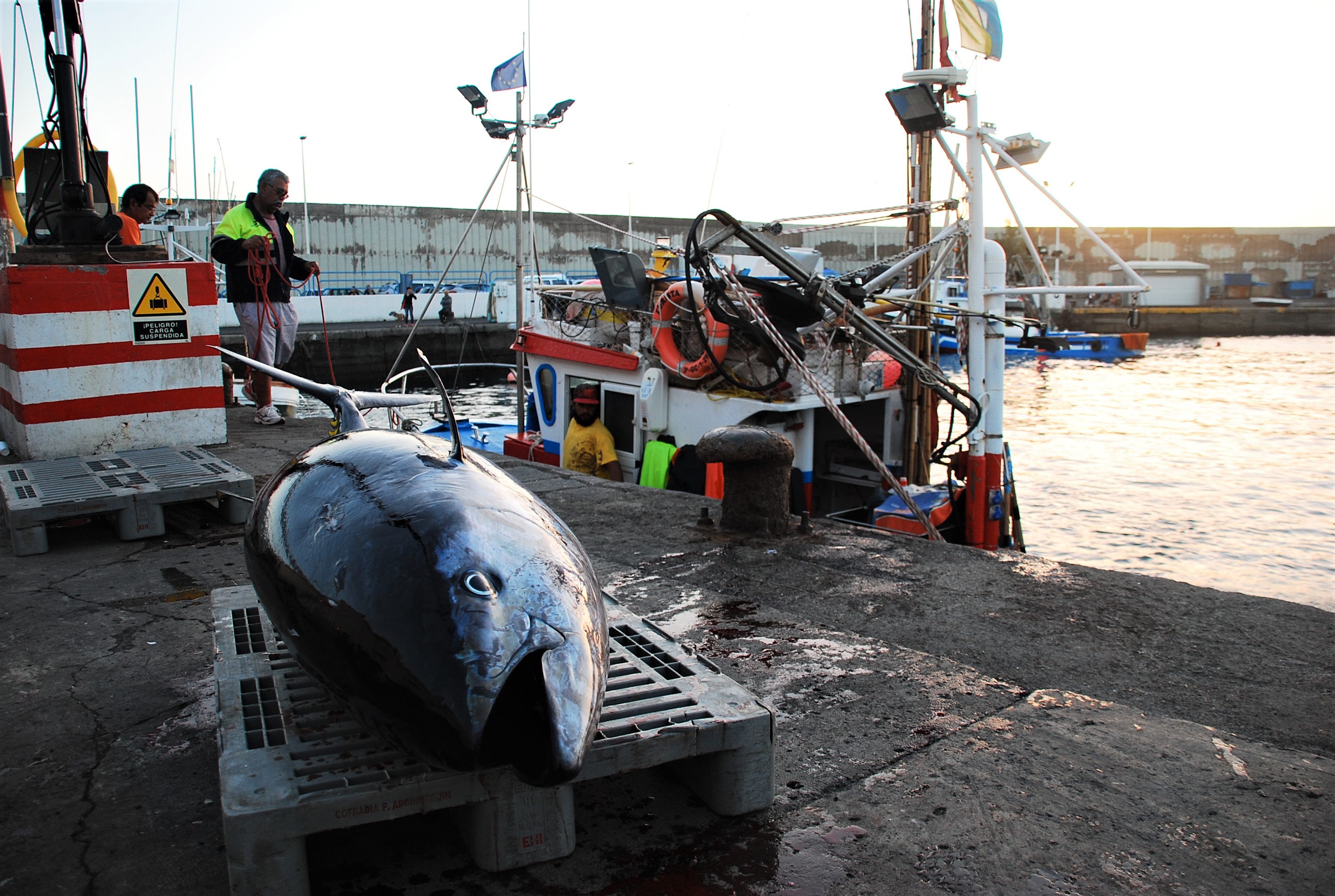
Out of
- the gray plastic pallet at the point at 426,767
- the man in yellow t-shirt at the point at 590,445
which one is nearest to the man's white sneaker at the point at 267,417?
the man in yellow t-shirt at the point at 590,445

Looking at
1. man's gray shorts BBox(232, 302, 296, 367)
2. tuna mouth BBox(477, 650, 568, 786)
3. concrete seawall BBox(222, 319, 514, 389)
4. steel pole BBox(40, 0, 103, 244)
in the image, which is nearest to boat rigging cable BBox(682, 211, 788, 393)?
man's gray shorts BBox(232, 302, 296, 367)

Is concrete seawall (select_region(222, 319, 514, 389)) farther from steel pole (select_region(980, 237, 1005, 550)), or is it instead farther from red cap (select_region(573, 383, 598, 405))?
steel pole (select_region(980, 237, 1005, 550))

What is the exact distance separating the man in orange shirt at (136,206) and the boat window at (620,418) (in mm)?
5172

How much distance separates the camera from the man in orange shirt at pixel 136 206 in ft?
27.7

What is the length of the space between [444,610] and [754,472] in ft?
12.6

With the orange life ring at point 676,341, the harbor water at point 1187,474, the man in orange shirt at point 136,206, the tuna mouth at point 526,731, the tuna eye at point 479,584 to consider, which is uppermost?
the man in orange shirt at point 136,206

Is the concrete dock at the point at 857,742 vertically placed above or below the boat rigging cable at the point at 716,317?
below

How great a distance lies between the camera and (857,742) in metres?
2.96

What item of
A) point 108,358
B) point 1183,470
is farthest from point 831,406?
point 1183,470

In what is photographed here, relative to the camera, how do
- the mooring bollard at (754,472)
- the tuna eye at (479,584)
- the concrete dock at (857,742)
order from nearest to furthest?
the tuna eye at (479,584)
the concrete dock at (857,742)
the mooring bollard at (754,472)

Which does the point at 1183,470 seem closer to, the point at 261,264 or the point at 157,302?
the point at 261,264

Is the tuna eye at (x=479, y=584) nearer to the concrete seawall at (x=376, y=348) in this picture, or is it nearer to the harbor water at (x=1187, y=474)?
the harbor water at (x=1187, y=474)

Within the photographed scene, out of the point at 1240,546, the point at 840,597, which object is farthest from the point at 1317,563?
the point at 840,597

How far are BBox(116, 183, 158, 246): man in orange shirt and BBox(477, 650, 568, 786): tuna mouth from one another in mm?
8365
